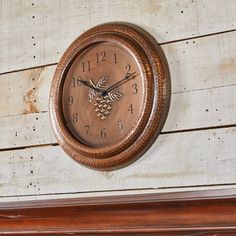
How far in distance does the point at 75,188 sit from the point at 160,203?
0.27 m

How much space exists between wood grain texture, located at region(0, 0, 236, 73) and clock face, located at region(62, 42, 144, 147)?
3.9 inches

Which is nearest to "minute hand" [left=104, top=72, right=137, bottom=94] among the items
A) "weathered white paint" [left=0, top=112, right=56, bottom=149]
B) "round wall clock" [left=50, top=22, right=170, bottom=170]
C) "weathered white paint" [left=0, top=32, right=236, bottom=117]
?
"round wall clock" [left=50, top=22, right=170, bottom=170]

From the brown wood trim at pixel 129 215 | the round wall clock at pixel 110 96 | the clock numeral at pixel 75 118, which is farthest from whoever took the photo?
the clock numeral at pixel 75 118

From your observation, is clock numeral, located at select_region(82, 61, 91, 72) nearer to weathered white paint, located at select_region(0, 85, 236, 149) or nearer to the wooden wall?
the wooden wall

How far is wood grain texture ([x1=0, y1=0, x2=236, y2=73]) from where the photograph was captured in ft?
4.22

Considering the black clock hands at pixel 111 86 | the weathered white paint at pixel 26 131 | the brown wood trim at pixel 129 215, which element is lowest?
the brown wood trim at pixel 129 215

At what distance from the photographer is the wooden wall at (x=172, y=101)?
1.24 meters

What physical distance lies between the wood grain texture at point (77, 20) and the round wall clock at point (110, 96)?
45 mm

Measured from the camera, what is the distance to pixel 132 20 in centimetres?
138

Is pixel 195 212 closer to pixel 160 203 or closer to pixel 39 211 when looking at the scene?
pixel 160 203

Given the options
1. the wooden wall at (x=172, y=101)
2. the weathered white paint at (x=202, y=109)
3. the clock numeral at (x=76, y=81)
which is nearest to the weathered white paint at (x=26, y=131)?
the wooden wall at (x=172, y=101)

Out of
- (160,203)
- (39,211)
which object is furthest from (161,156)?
(39,211)

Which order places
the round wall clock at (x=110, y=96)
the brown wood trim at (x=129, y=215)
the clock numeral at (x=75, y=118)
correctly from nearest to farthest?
the brown wood trim at (x=129, y=215)
the round wall clock at (x=110, y=96)
the clock numeral at (x=75, y=118)

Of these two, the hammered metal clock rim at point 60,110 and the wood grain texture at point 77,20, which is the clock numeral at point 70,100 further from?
the wood grain texture at point 77,20
